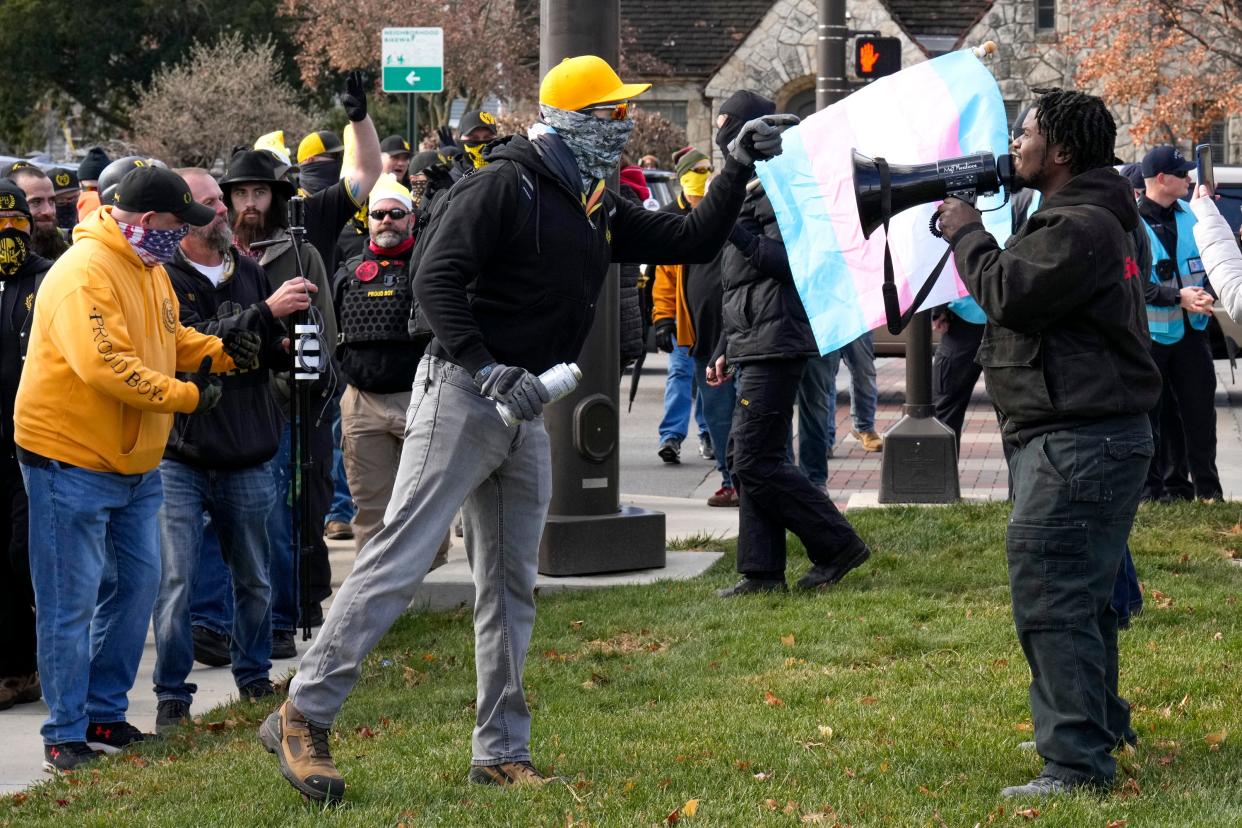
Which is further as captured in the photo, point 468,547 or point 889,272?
point 889,272

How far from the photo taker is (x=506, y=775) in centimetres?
514

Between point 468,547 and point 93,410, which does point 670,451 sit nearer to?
point 93,410

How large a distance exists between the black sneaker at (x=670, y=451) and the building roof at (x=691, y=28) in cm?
2729

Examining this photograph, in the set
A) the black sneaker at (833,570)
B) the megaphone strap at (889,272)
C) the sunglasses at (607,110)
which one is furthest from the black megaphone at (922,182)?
the black sneaker at (833,570)

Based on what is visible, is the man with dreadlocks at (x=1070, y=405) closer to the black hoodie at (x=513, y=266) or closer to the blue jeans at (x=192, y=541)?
the black hoodie at (x=513, y=266)

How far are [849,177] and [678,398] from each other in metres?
6.48

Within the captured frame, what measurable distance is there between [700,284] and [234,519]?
5437 mm

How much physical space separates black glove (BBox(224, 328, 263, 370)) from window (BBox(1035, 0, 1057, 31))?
35.3 metres

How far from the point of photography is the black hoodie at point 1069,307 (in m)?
4.76

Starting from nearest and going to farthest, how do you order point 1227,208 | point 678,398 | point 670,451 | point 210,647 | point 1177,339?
point 210,647 < point 1177,339 < point 670,451 < point 678,398 < point 1227,208

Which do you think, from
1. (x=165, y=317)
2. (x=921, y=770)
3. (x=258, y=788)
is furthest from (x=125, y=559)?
(x=921, y=770)

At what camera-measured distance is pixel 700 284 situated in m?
11.5

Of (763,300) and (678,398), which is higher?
(763,300)

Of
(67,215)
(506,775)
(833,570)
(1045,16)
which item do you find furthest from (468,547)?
(1045,16)
